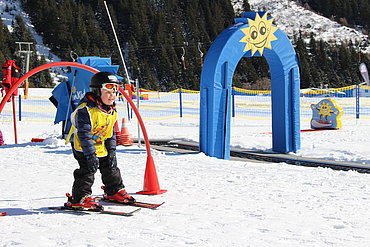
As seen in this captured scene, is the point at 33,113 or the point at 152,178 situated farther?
the point at 33,113

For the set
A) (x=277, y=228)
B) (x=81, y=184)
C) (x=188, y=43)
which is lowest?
(x=277, y=228)

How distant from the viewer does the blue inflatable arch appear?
9.66 meters

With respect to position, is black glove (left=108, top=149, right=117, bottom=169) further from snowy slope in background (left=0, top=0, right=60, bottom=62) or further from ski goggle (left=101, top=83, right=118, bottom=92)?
snowy slope in background (left=0, top=0, right=60, bottom=62)

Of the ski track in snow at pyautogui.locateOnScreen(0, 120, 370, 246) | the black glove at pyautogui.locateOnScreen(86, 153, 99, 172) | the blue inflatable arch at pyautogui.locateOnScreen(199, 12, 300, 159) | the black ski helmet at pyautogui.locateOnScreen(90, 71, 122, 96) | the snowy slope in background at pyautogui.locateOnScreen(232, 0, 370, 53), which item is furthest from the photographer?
the snowy slope in background at pyautogui.locateOnScreen(232, 0, 370, 53)

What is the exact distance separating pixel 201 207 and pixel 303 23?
12725 cm

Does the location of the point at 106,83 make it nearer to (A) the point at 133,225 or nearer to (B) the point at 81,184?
(B) the point at 81,184

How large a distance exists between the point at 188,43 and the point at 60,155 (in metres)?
76.5

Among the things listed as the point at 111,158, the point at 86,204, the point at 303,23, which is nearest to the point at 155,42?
the point at 303,23

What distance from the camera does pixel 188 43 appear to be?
8412 centimetres

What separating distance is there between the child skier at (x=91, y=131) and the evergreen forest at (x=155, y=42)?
59.5m

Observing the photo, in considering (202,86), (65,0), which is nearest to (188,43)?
(65,0)

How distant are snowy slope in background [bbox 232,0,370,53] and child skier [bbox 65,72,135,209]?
113 metres

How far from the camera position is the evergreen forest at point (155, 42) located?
7212 centimetres

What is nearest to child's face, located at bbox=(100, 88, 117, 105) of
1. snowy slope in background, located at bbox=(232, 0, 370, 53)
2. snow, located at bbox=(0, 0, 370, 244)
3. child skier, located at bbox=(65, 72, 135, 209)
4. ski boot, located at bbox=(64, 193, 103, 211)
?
child skier, located at bbox=(65, 72, 135, 209)
